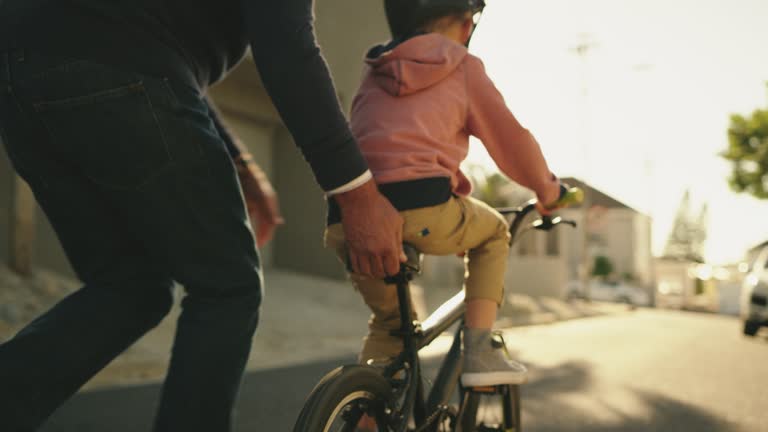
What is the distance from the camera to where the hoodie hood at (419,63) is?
208cm

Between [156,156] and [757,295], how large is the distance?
11605 millimetres

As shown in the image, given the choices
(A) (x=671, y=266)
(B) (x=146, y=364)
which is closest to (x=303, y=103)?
(B) (x=146, y=364)

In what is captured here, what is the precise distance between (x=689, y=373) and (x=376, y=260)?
20.0ft

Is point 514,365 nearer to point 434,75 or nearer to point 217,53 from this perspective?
point 434,75

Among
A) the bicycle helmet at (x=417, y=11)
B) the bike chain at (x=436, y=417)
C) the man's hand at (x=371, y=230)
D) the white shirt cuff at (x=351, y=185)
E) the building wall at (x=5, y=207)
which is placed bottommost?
the building wall at (x=5, y=207)

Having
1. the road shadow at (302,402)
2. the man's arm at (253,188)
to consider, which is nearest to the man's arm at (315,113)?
the man's arm at (253,188)

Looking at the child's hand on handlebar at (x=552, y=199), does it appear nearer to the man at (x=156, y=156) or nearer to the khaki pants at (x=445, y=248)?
the khaki pants at (x=445, y=248)

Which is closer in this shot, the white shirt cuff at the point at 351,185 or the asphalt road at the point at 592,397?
the white shirt cuff at the point at 351,185

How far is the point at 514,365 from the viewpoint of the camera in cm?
218

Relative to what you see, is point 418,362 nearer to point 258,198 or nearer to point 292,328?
point 258,198

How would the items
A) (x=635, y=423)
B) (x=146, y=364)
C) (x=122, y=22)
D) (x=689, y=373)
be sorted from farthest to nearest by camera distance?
(x=689, y=373), (x=146, y=364), (x=635, y=423), (x=122, y=22)

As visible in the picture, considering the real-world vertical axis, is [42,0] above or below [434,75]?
above

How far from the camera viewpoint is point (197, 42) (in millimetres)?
1591

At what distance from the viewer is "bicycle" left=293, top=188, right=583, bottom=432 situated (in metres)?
1.61
